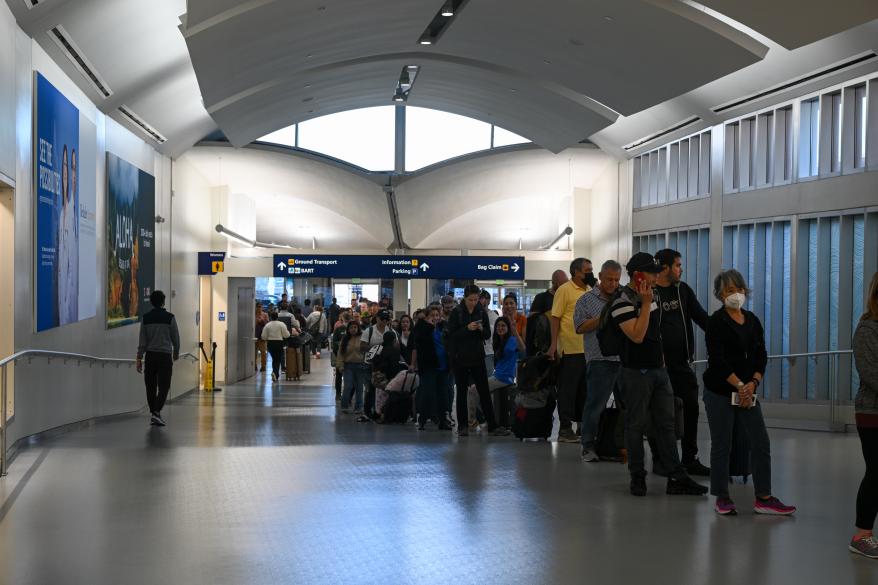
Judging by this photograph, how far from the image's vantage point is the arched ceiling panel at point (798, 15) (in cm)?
1064

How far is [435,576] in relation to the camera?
197 inches

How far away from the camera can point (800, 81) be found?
14.4m

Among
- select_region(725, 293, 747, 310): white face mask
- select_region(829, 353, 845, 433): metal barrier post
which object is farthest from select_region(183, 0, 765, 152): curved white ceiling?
select_region(725, 293, 747, 310): white face mask

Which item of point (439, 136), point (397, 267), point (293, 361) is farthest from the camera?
point (293, 361)

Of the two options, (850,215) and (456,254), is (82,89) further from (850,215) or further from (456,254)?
(456,254)

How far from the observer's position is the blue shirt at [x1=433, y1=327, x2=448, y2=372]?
12852 mm

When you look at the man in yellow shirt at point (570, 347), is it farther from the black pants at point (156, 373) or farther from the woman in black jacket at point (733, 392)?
the black pants at point (156, 373)

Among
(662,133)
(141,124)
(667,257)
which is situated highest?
(662,133)

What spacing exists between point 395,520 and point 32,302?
5.80 meters

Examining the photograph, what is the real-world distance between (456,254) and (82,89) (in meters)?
14.8

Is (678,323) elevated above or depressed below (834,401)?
above

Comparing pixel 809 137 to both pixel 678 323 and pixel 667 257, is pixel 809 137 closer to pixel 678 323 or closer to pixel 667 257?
pixel 667 257

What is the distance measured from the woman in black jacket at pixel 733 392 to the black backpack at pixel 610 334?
717 mm

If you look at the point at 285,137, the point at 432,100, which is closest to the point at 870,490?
the point at 432,100
